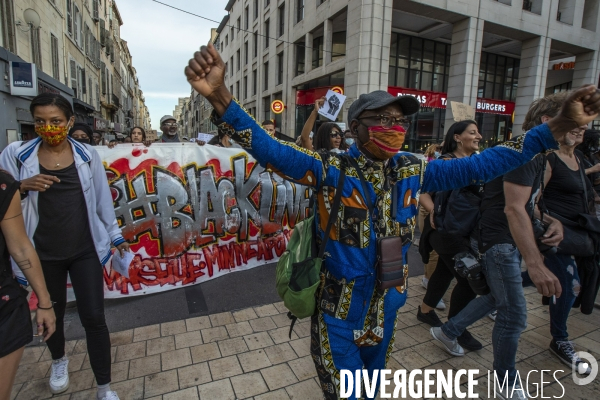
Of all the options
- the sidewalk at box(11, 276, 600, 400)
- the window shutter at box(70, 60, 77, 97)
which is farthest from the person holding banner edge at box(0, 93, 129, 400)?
the window shutter at box(70, 60, 77, 97)

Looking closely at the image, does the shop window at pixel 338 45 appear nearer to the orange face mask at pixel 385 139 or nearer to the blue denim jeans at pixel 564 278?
the blue denim jeans at pixel 564 278

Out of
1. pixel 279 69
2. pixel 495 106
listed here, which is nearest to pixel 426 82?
pixel 495 106

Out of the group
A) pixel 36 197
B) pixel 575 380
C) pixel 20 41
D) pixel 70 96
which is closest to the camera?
pixel 36 197

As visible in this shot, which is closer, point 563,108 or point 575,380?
point 563,108

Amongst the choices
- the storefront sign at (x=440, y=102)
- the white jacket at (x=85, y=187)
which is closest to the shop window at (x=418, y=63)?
the storefront sign at (x=440, y=102)

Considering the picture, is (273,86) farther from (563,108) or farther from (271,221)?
(563,108)

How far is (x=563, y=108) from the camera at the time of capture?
178 centimetres

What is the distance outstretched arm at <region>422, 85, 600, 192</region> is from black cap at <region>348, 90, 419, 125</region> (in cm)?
40

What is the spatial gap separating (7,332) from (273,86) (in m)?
25.5

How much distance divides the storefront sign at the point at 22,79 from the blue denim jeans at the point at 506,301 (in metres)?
13.0

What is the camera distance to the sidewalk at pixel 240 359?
8.77 ft

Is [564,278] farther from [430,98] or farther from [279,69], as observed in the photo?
[279,69]

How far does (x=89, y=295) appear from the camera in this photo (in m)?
2.44

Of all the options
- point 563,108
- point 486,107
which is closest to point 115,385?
point 563,108
